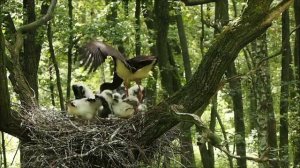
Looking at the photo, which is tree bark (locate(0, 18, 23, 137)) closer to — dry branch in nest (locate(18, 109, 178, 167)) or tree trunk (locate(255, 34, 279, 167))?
dry branch in nest (locate(18, 109, 178, 167))

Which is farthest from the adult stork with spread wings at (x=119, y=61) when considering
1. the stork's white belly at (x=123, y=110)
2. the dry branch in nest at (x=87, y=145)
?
the dry branch in nest at (x=87, y=145)

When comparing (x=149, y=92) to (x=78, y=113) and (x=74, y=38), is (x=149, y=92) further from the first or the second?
(x=78, y=113)

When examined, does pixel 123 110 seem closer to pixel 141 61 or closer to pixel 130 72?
pixel 130 72

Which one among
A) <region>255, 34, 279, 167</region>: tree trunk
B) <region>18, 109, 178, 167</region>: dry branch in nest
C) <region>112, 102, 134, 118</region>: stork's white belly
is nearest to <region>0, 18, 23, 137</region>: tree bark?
<region>18, 109, 178, 167</region>: dry branch in nest

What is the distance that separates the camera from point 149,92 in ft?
35.4

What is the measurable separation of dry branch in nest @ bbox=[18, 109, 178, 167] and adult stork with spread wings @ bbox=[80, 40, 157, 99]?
49 centimetres

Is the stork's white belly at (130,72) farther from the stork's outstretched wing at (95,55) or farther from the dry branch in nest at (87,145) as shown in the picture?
the dry branch in nest at (87,145)

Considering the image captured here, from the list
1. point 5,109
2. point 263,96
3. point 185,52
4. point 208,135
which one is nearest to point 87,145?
point 5,109

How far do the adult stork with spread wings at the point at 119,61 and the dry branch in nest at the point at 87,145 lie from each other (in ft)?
1.62

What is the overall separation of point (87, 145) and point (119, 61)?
33.2 inches

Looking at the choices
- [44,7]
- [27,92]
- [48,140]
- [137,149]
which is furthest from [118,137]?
[44,7]

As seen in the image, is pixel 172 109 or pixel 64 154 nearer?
pixel 172 109

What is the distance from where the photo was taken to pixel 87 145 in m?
4.59

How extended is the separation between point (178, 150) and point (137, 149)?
64 cm
